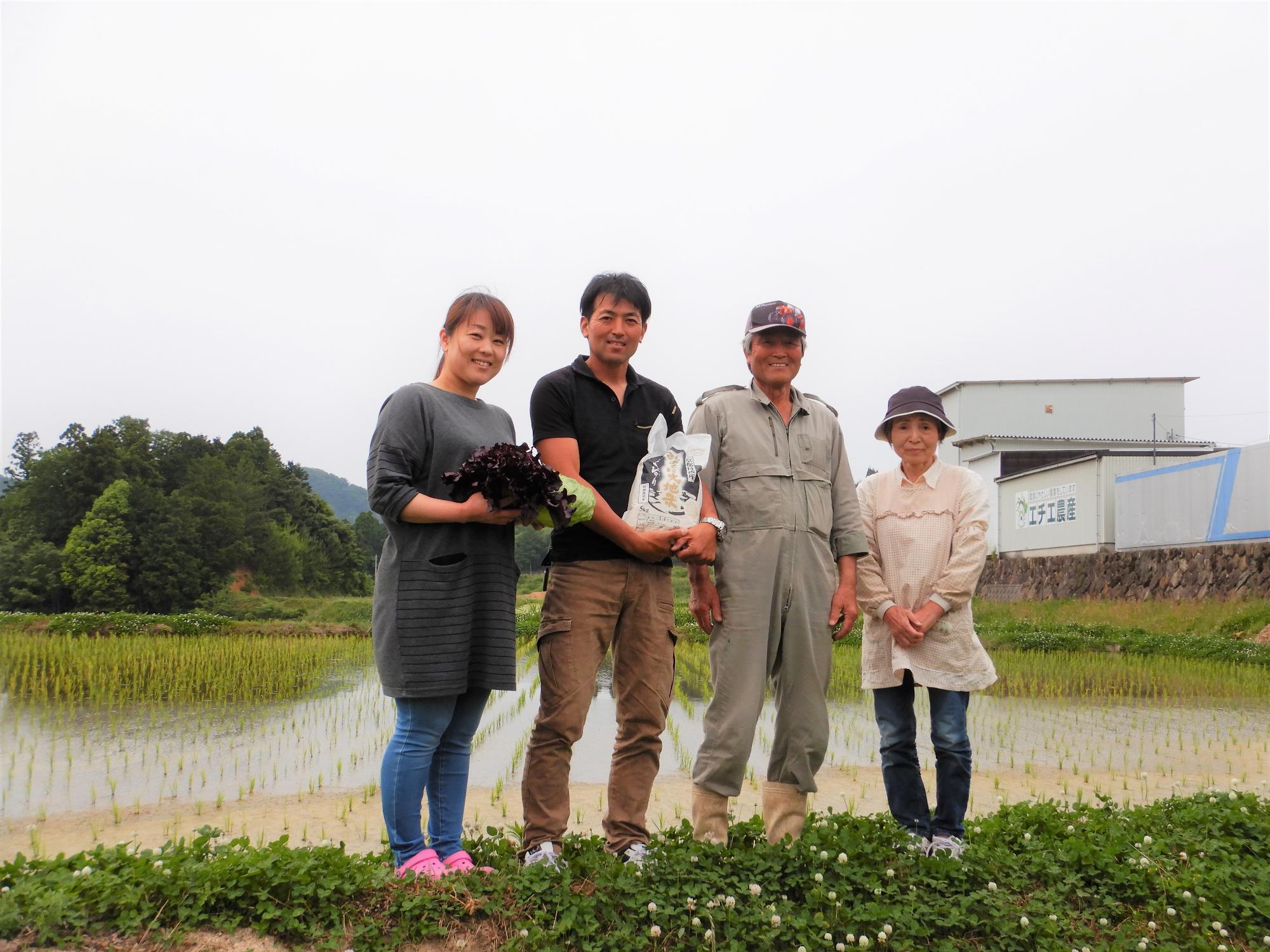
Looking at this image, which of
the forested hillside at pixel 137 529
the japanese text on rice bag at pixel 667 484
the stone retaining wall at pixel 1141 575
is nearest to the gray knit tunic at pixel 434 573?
the japanese text on rice bag at pixel 667 484

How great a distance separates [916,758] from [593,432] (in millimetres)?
1817

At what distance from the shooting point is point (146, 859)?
7.99 feet

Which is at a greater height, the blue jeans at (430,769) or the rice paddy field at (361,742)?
the blue jeans at (430,769)

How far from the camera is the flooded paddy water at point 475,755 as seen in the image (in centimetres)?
434

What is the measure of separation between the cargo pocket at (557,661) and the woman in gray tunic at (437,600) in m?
0.12

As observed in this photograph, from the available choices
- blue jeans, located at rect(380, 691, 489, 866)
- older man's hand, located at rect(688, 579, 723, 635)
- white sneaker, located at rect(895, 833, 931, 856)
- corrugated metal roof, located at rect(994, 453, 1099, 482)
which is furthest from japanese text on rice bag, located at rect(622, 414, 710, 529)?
corrugated metal roof, located at rect(994, 453, 1099, 482)

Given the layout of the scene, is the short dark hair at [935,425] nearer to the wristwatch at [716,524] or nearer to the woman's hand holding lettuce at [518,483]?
the wristwatch at [716,524]

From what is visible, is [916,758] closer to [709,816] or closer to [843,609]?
[843,609]

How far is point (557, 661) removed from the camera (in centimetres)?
291

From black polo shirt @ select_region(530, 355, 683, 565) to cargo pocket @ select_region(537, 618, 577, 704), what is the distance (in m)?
0.24

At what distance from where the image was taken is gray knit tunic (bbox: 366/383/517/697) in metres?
2.69

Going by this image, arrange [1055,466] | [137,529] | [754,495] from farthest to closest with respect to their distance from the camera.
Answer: [137,529], [1055,466], [754,495]

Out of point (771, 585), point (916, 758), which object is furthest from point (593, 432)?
point (916, 758)

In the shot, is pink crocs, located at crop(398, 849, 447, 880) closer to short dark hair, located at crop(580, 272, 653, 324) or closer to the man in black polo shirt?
the man in black polo shirt
